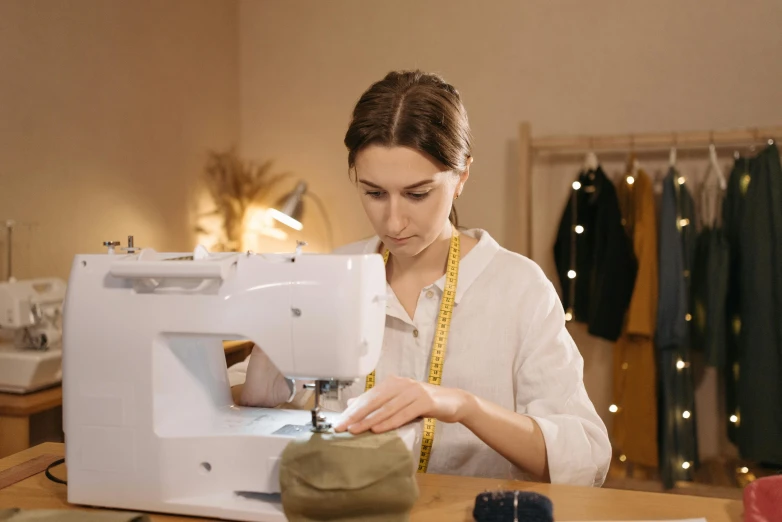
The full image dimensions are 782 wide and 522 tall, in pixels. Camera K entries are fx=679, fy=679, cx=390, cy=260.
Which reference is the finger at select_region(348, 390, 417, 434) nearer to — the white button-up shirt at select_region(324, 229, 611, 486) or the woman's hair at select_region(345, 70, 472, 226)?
the white button-up shirt at select_region(324, 229, 611, 486)

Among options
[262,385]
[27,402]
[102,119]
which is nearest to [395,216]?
[262,385]

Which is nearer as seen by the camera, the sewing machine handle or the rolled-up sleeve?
the sewing machine handle

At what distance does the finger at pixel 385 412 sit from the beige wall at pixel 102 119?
1846mm

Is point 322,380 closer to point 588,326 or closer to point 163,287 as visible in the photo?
point 163,287

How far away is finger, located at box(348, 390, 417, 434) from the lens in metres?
1.03

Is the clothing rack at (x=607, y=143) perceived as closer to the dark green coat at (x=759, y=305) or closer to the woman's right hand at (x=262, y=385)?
the dark green coat at (x=759, y=305)

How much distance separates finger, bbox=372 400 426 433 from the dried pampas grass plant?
267 centimetres

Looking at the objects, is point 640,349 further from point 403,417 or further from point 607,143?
point 403,417

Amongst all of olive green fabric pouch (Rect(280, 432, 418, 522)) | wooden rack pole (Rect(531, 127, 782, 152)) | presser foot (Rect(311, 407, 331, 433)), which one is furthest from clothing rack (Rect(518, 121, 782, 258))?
olive green fabric pouch (Rect(280, 432, 418, 522))

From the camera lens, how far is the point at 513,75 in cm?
Answer: 352

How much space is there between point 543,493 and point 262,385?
22.4 inches

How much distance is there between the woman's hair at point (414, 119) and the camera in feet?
4.49

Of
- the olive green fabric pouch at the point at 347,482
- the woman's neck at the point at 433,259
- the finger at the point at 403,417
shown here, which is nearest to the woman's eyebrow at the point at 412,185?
the woman's neck at the point at 433,259

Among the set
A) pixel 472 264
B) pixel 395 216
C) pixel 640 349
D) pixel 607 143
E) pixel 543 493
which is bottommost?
pixel 640 349
